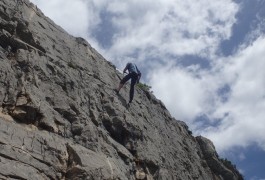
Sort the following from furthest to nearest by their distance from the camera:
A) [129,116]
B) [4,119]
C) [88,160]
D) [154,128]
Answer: [154,128], [129,116], [88,160], [4,119]

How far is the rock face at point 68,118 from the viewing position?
15836 millimetres

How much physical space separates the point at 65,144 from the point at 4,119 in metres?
2.54

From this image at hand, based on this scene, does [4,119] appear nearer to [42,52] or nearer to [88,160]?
[88,160]

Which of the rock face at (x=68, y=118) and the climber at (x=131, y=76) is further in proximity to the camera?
the climber at (x=131, y=76)

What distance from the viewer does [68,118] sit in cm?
1856

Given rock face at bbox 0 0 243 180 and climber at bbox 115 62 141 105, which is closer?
rock face at bbox 0 0 243 180

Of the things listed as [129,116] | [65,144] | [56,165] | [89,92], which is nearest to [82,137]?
[65,144]

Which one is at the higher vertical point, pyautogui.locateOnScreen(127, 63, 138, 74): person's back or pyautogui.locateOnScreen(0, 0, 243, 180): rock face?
pyautogui.locateOnScreen(127, 63, 138, 74): person's back

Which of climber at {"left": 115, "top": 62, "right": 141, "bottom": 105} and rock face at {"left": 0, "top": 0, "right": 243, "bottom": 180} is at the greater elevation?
climber at {"left": 115, "top": 62, "right": 141, "bottom": 105}

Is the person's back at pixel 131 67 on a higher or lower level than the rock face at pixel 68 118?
higher

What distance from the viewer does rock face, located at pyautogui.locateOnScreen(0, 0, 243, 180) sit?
1584 centimetres

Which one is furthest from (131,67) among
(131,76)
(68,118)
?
(68,118)

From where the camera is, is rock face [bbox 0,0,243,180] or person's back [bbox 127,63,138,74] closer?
rock face [bbox 0,0,243,180]

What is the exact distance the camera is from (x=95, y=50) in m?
27.2
